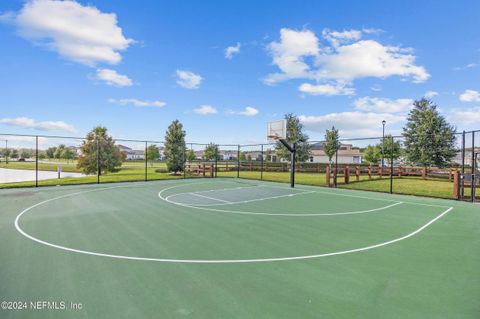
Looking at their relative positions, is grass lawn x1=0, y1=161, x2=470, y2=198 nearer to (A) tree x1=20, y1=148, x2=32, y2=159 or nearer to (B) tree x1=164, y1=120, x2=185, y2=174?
(B) tree x1=164, y1=120, x2=185, y2=174

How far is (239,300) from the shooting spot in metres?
2.93

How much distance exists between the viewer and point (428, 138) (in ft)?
73.6

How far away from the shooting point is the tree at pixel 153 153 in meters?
20.5

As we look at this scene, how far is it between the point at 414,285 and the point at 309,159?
28.5 m

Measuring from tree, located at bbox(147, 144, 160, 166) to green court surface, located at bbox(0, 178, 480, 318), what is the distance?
12.8m

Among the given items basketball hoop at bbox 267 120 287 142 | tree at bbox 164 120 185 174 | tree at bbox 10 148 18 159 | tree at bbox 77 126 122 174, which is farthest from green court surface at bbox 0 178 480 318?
tree at bbox 77 126 122 174

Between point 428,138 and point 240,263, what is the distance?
24299 mm

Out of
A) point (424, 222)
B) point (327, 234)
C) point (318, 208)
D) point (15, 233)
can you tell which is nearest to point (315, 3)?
point (318, 208)

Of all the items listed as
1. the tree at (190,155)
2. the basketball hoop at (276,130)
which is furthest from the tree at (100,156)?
the basketball hoop at (276,130)

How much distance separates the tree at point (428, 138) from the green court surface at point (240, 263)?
54.9 feet

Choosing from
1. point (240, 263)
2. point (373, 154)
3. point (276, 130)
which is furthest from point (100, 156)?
point (373, 154)

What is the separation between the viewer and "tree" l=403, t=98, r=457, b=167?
70.3 ft

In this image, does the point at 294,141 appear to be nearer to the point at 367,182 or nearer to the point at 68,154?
the point at 367,182

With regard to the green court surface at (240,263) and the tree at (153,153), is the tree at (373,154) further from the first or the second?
the green court surface at (240,263)
